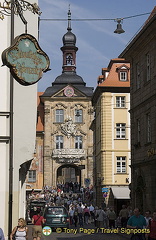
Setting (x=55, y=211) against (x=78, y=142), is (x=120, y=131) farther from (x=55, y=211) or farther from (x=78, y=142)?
(x=78, y=142)

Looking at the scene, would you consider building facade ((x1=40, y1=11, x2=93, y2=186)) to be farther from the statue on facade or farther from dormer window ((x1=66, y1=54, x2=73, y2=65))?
dormer window ((x1=66, y1=54, x2=73, y2=65))

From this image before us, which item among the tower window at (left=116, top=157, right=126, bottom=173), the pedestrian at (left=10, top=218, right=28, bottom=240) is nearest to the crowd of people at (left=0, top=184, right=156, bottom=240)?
the pedestrian at (left=10, top=218, right=28, bottom=240)

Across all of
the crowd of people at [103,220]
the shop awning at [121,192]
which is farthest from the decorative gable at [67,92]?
the shop awning at [121,192]

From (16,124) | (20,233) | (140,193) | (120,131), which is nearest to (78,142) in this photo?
(120,131)

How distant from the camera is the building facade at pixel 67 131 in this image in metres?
83.1

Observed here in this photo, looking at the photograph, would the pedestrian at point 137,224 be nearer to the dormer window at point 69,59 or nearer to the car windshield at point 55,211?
the car windshield at point 55,211

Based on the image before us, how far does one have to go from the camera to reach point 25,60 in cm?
1093

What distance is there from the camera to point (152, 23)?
27.8 metres

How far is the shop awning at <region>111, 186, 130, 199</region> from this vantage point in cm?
4779

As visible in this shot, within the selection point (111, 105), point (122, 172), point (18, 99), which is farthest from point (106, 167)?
point (18, 99)

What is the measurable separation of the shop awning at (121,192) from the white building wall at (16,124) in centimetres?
2782

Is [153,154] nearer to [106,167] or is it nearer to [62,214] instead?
[62,214]

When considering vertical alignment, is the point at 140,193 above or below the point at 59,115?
below

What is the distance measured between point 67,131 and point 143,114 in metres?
53.7
